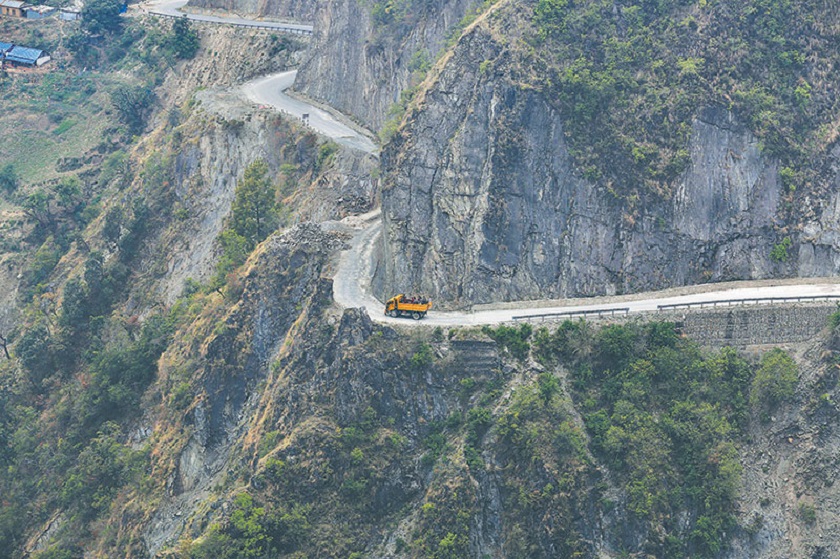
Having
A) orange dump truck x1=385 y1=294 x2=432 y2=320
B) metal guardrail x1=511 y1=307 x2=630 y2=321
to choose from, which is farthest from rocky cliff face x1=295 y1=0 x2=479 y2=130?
metal guardrail x1=511 y1=307 x2=630 y2=321

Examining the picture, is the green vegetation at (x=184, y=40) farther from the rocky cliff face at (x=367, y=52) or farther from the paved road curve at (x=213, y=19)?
the rocky cliff face at (x=367, y=52)

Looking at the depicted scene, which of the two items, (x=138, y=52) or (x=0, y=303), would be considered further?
(x=138, y=52)

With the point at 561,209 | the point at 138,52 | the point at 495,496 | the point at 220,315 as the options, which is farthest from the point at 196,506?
the point at 138,52

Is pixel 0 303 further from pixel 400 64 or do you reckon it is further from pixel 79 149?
pixel 400 64

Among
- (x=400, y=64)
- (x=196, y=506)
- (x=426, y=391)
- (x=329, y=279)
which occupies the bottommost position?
(x=196, y=506)

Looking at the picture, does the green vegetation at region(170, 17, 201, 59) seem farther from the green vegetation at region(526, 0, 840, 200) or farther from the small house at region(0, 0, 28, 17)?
the green vegetation at region(526, 0, 840, 200)

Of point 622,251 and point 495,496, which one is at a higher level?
point 622,251
